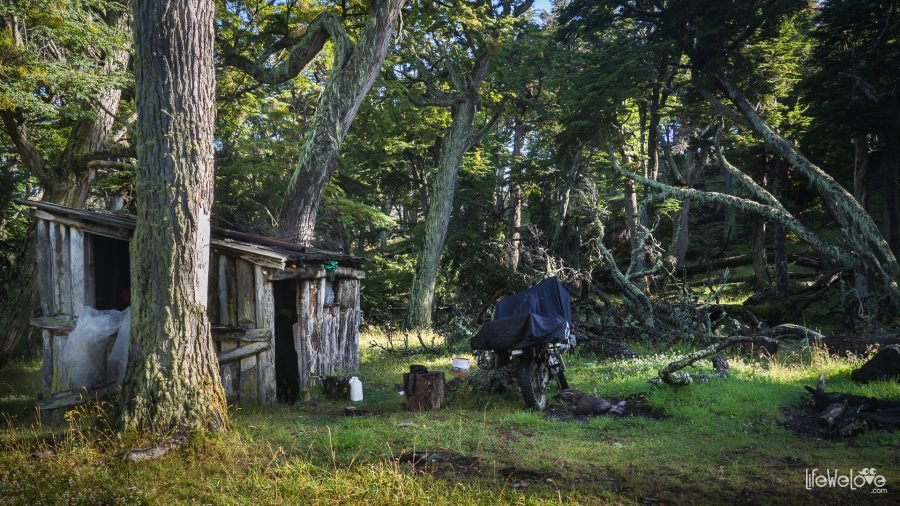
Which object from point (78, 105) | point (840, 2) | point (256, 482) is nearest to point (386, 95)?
point (78, 105)

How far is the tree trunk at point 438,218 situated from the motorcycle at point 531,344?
368 inches

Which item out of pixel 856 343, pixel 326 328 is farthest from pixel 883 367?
pixel 326 328

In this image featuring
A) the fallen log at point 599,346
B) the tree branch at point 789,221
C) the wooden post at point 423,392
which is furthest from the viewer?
the tree branch at point 789,221

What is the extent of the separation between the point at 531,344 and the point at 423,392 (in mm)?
1627

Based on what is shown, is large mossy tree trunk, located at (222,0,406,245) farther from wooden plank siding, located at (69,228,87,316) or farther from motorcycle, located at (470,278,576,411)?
motorcycle, located at (470,278,576,411)

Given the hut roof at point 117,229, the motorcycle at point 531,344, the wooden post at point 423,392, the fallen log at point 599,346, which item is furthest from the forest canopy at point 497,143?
the motorcycle at point 531,344

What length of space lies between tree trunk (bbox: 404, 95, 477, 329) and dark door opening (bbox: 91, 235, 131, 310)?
8688mm

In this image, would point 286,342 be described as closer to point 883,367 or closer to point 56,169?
point 56,169

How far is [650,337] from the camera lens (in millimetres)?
14383

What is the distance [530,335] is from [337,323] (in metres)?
4.41

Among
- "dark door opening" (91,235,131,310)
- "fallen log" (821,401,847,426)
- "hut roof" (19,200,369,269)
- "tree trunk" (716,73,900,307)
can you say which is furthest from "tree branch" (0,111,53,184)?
"tree trunk" (716,73,900,307)

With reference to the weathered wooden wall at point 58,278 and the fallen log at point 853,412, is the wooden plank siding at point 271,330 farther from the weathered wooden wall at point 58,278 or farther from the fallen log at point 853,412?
the fallen log at point 853,412

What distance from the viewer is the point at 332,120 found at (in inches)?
517

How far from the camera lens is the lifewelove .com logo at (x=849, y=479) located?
5250mm
